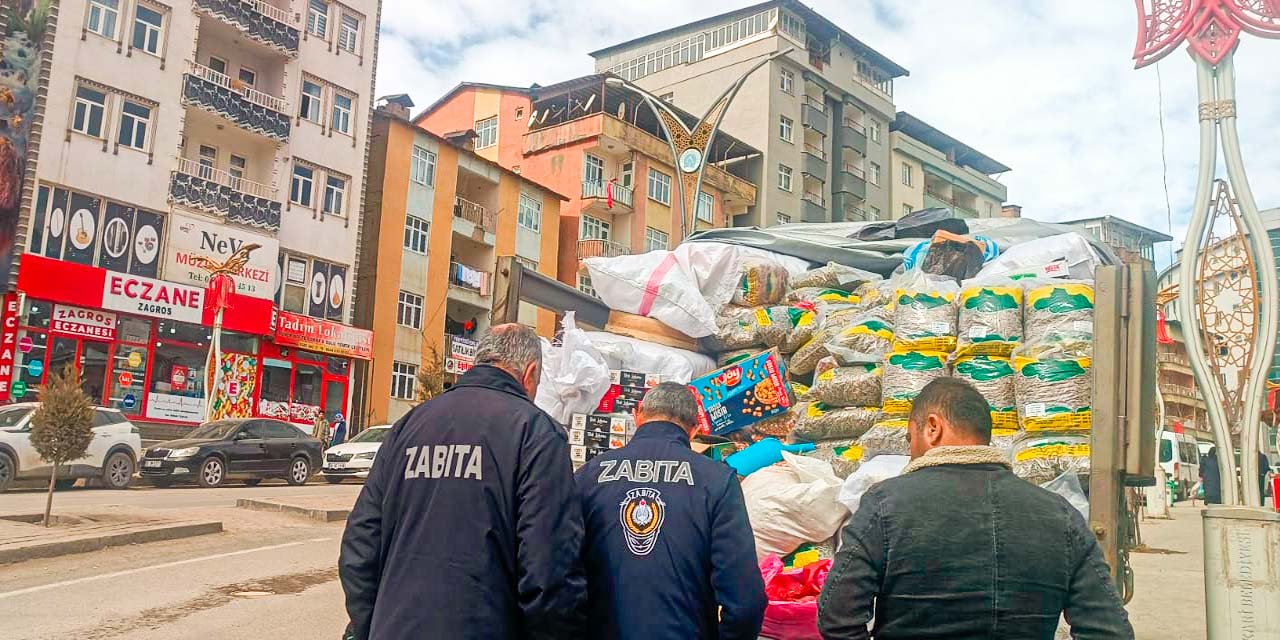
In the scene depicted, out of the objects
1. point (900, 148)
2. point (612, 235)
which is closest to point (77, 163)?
point (612, 235)

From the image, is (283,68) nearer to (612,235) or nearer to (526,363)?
(612,235)

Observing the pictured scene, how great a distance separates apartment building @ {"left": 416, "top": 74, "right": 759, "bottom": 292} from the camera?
129 ft

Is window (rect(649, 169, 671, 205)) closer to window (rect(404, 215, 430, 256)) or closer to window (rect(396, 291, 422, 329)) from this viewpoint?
window (rect(404, 215, 430, 256))

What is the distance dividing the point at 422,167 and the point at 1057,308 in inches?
1215

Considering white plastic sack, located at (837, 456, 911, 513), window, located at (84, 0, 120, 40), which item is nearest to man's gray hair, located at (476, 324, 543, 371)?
white plastic sack, located at (837, 456, 911, 513)

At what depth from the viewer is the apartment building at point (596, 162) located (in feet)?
129

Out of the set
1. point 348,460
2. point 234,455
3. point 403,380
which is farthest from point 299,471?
point 403,380

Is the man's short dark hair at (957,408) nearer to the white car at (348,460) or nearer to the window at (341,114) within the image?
the white car at (348,460)

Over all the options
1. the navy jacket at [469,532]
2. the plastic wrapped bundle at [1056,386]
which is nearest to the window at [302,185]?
the plastic wrapped bundle at [1056,386]

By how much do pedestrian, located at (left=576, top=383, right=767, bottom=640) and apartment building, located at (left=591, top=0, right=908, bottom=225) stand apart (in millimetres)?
42015

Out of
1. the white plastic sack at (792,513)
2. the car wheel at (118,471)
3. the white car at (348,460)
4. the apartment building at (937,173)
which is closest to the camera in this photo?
the white plastic sack at (792,513)

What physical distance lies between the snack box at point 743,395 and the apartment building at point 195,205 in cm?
2083

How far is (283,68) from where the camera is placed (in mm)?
29750

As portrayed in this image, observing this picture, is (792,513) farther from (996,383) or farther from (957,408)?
(957,408)
